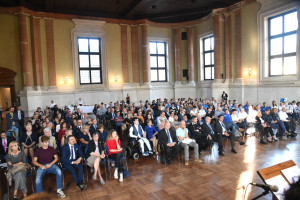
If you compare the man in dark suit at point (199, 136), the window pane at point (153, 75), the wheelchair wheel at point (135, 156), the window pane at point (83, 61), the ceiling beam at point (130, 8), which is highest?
the ceiling beam at point (130, 8)

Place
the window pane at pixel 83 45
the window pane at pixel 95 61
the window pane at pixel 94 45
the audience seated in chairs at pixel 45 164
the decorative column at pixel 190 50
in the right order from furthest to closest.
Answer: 1. the decorative column at pixel 190 50
2. the window pane at pixel 95 61
3. the window pane at pixel 94 45
4. the window pane at pixel 83 45
5. the audience seated in chairs at pixel 45 164

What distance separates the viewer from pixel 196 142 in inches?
254

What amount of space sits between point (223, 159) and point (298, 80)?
369 inches

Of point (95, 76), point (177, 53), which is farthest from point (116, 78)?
point (177, 53)

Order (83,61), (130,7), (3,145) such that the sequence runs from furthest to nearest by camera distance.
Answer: (83,61) → (130,7) → (3,145)

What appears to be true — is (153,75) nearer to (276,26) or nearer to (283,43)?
(276,26)

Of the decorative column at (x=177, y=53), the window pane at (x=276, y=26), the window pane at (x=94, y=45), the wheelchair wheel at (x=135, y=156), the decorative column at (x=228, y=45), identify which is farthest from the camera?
the decorative column at (x=177, y=53)

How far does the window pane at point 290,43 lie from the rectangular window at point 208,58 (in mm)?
5735

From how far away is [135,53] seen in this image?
1798cm

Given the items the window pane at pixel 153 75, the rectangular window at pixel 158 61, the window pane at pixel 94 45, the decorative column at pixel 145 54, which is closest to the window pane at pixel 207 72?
the rectangular window at pixel 158 61

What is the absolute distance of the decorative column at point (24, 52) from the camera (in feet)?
46.1

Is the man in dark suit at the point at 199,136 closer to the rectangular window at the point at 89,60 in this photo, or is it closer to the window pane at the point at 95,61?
the rectangular window at the point at 89,60

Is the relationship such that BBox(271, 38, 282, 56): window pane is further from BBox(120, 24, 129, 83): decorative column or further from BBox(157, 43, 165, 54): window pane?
BBox(120, 24, 129, 83): decorative column

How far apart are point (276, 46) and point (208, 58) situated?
18.7 ft
